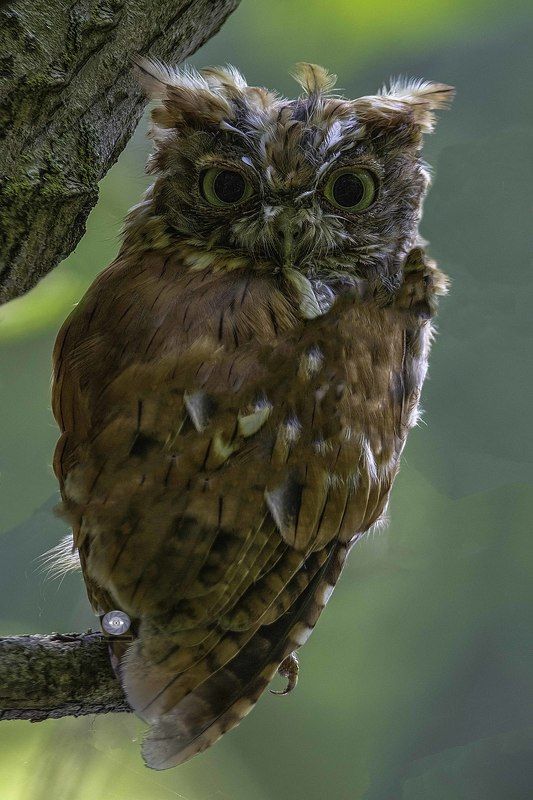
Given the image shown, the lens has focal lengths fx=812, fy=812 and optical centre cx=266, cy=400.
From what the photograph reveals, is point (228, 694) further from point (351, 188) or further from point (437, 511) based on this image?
point (437, 511)

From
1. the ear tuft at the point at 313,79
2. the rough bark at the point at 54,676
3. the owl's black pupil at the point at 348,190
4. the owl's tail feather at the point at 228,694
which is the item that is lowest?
the rough bark at the point at 54,676

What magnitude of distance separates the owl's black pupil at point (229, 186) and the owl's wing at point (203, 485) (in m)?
0.13

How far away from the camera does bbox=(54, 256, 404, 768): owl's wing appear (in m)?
1.01

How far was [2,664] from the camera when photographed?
38.6 inches

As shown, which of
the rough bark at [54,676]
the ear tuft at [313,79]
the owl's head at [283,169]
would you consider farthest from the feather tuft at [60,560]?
the ear tuft at [313,79]

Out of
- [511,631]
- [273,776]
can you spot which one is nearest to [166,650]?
[273,776]

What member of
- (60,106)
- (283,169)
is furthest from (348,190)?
(60,106)

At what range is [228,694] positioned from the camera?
3.36 ft

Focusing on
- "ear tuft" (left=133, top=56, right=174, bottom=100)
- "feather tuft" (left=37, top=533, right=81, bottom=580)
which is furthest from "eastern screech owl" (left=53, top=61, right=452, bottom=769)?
"feather tuft" (left=37, top=533, right=81, bottom=580)

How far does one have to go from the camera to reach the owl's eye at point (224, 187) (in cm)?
114

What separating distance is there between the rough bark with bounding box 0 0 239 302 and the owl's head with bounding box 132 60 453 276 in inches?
2.1

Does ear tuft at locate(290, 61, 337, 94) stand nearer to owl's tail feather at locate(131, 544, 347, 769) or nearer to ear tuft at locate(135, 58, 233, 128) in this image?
ear tuft at locate(135, 58, 233, 128)

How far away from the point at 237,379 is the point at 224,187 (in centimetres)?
29

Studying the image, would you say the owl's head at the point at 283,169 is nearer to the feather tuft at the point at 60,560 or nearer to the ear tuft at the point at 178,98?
the ear tuft at the point at 178,98
